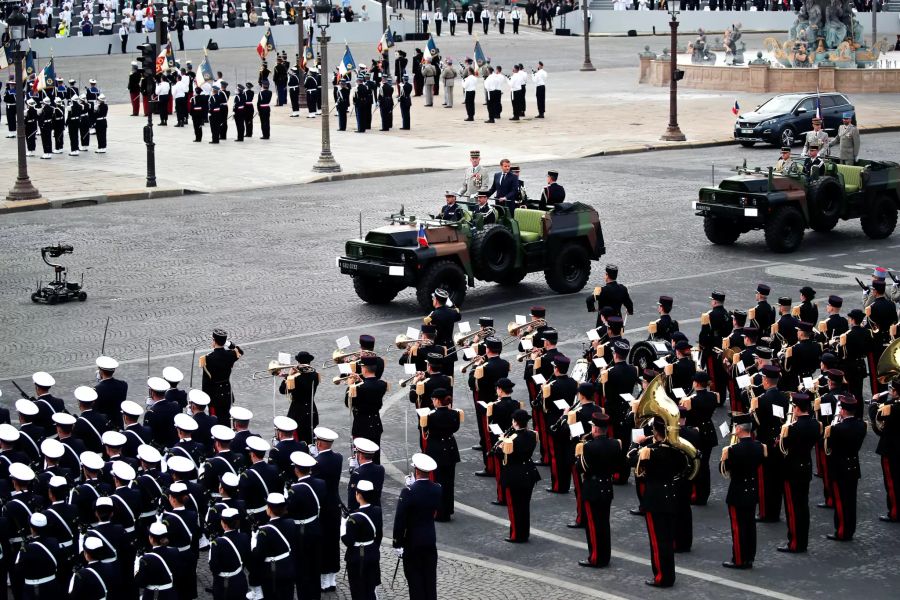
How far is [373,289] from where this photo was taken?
2197cm

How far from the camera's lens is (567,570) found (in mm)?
12641

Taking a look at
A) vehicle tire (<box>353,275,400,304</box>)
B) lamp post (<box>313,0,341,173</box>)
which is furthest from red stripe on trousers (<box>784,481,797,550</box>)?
lamp post (<box>313,0,341,173</box>)

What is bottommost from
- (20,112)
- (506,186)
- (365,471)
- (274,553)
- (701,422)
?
(701,422)

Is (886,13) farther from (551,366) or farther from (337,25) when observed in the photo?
(551,366)

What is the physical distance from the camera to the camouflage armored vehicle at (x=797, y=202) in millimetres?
25359

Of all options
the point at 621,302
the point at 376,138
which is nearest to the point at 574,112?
the point at 376,138

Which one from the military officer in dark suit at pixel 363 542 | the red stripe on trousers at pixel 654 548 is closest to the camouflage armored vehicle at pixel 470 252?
the red stripe on trousers at pixel 654 548

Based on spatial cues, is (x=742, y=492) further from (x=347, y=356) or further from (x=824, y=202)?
(x=824, y=202)

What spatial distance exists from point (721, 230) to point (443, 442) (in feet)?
44.7

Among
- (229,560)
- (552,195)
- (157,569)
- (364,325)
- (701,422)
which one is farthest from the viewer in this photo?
(552,195)

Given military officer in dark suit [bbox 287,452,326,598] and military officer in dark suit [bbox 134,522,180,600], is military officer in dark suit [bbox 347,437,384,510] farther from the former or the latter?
military officer in dark suit [bbox 134,522,180,600]

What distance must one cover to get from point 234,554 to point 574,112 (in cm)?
3725

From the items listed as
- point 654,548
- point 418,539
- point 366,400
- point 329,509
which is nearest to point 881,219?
point 366,400

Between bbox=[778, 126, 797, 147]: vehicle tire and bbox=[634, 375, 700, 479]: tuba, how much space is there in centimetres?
2634
